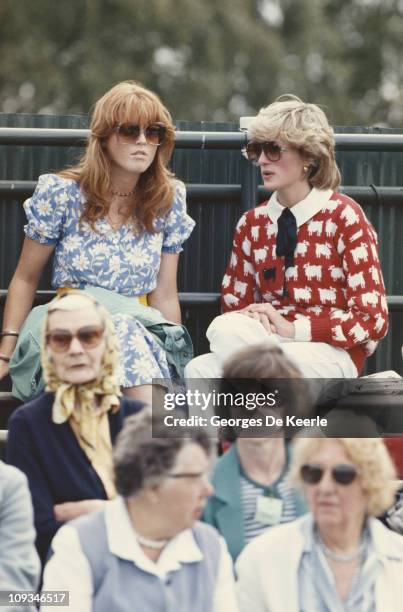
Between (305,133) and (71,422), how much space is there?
4.98 feet

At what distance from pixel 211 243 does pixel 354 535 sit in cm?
223

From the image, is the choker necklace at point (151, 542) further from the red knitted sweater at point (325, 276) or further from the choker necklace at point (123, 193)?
the choker necklace at point (123, 193)

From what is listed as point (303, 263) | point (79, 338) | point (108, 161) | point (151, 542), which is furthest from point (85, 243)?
point (151, 542)

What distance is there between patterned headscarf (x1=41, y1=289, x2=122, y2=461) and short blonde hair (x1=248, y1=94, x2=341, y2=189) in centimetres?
128

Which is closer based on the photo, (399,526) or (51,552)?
(51,552)

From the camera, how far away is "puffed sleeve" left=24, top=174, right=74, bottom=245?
499 centimetres

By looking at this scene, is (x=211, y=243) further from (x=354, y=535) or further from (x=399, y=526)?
(x=354, y=535)

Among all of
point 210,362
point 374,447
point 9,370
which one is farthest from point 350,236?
point 374,447

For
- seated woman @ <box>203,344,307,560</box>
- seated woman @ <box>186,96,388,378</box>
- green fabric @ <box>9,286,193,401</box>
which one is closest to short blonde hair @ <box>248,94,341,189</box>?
seated woman @ <box>186,96,388,378</box>

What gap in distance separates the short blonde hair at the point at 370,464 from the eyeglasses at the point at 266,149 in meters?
1.68

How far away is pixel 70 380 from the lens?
3.88m

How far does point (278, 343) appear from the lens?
15.6 ft

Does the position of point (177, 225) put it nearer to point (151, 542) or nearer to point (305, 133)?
point (305, 133)

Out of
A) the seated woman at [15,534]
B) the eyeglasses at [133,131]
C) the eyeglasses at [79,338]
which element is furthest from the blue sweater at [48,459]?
the eyeglasses at [133,131]
